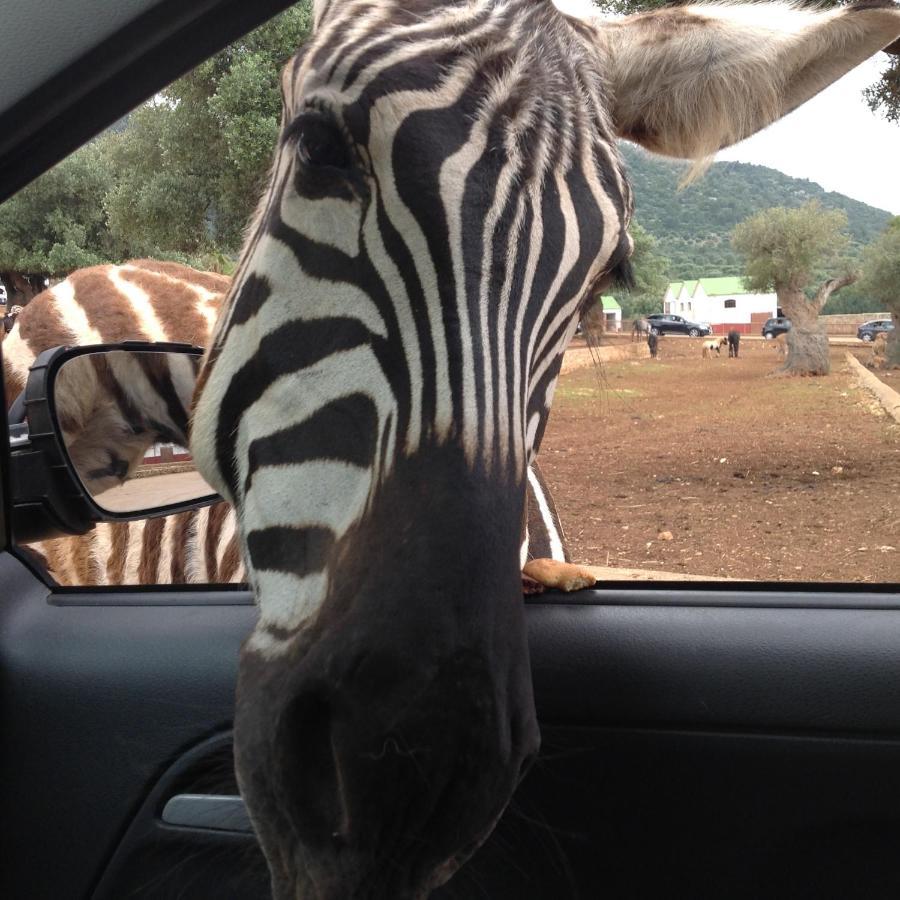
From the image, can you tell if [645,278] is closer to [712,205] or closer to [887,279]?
[712,205]

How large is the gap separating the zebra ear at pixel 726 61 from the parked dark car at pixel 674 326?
1.63ft

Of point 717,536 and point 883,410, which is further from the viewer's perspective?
point 883,410

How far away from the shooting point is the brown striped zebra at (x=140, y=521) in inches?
95.2

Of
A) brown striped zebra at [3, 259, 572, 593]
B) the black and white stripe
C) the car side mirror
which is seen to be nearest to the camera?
the black and white stripe

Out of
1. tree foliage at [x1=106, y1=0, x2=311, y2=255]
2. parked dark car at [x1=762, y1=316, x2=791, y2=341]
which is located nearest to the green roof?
parked dark car at [x1=762, y1=316, x2=791, y2=341]

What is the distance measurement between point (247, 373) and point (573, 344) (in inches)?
31.6

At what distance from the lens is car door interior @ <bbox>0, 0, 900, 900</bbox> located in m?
1.56

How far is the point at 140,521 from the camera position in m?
2.45

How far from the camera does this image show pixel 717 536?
2201mm

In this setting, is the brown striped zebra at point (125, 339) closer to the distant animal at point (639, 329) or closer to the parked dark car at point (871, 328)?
the distant animal at point (639, 329)

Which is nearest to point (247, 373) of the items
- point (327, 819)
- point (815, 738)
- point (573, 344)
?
point (327, 819)

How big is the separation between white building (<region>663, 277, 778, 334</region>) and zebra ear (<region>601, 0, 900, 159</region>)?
44 cm

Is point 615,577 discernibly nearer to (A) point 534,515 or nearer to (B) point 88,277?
(A) point 534,515

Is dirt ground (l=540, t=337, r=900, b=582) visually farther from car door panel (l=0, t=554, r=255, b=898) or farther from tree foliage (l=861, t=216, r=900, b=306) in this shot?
car door panel (l=0, t=554, r=255, b=898)
